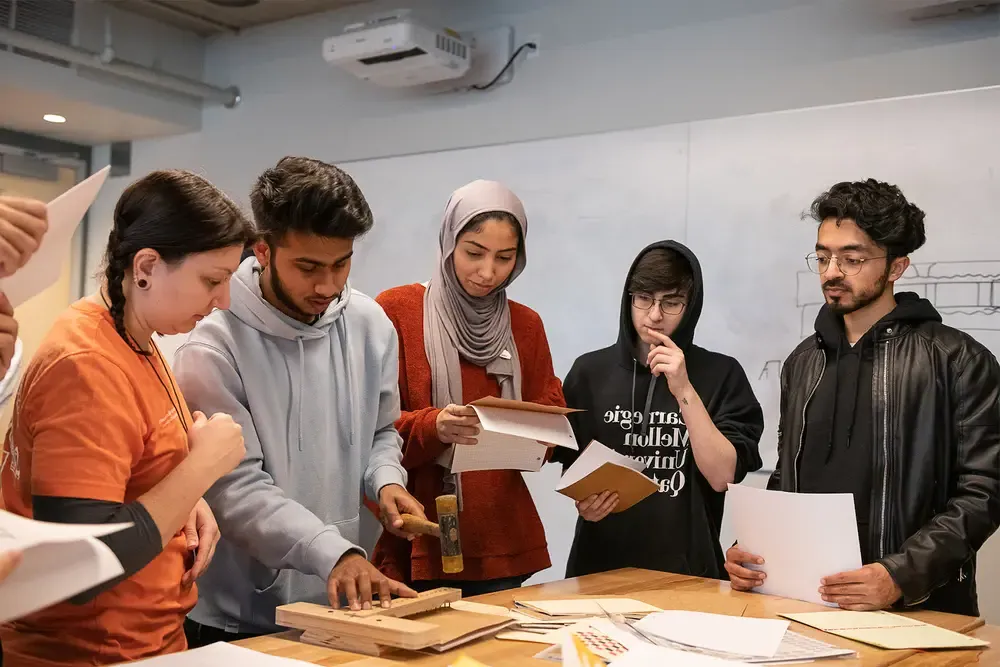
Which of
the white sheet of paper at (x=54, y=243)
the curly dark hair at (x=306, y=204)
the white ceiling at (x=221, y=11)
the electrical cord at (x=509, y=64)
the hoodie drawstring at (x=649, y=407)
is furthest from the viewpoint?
the white ceiling at (x=221, y=11)

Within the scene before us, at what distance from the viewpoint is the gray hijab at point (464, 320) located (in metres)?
2.48

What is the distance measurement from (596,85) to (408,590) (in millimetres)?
3052

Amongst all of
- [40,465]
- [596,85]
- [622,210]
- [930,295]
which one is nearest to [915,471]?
[930,295]

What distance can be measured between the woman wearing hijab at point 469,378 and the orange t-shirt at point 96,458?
814 millimetres

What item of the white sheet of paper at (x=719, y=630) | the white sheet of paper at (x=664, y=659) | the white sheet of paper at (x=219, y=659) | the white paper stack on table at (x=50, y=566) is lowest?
the white sheet of paper at (x=719, y=630)

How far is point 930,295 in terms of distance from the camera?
3.41 m

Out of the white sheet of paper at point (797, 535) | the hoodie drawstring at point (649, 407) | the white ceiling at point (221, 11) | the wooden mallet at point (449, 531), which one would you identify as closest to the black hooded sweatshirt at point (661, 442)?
the hoodie drawstring at point (649, 407)

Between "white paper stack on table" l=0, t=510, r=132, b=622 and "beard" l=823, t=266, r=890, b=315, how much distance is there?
178 cm

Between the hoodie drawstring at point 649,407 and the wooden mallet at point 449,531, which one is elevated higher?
the hoodie drawstring at point 649,407

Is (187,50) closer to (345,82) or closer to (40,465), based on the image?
(345,82)

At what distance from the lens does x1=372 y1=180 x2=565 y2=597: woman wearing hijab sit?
7.78 ft

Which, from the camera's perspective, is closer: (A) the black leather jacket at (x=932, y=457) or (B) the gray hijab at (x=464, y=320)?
(A) the black leather jacket at (x=932, y=457)

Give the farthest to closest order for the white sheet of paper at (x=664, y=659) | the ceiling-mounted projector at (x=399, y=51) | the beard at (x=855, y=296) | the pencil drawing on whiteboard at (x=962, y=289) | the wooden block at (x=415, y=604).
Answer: the ceiling-mounted projector at (x=399, y=51), the pencil drawing on whiteboard at (x=962, y=289), the beard at (x=855, y=296), the wooden block at (x=415, y=604), the white sheet of paper at (x=664, y=659)

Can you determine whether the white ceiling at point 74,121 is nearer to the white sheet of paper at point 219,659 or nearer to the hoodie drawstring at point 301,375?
the hoodie drawstring at point 301,375
